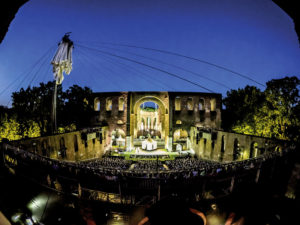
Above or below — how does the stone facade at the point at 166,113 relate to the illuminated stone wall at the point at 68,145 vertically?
above

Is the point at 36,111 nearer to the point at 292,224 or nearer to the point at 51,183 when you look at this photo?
the point at 51,183

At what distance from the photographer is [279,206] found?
1055 cm

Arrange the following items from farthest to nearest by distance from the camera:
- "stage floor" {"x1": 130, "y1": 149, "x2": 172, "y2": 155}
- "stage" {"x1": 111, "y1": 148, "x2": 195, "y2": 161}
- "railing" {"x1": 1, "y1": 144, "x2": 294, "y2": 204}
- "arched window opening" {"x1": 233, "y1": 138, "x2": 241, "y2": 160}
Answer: "stage floor" {"x1": 130, "y1": 149, "x2": 172, "y2": 155}, "stage" {"x1": 111, "y1": 148, "x2": 195, "y2": 161}, "arched window opening" {"x1": 233, "y1": 138, "x2": 241, "y2": 160}, "railing" {"x1": 1, "y1": 144, "x2": 294, "y2": 204}

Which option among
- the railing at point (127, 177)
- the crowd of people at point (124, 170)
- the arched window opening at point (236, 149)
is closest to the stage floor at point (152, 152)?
the arched window opening at point (236, 149)

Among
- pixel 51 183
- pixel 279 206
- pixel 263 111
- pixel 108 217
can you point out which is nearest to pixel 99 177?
pixel 108 217

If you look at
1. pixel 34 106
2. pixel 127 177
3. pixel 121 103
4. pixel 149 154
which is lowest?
pixel 149 154

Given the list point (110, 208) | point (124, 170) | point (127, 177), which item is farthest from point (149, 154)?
point (124, 170)

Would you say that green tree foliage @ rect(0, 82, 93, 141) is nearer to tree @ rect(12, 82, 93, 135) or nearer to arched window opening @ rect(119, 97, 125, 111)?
tree @ rect(12, 82, 93, 135)

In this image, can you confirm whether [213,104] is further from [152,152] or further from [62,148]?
[62,148]

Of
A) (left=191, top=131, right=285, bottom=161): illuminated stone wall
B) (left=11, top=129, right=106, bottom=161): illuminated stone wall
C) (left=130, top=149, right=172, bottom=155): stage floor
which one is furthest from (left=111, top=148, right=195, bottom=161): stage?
(left=11, top=129, right=106, bottom=161): illuminated stone wall

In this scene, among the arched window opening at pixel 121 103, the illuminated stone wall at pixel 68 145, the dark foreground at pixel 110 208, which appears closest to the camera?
the dark foreground at pixel 110 208

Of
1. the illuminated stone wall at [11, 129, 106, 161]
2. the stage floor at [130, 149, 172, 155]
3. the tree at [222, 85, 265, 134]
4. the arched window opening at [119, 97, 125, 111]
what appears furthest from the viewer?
the arched window opening at [119, 97, 125, 111]

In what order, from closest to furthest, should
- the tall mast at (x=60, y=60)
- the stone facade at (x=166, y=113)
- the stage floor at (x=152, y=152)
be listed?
1. the tall mast at (x=60, y=60)
2. the stage floor at (x=152, y=152)
3. the stone facade at (x=166, y=113)

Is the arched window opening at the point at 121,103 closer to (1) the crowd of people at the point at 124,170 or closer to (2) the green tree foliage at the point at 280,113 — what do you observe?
(1) the crowd of people at the point at 124,170
